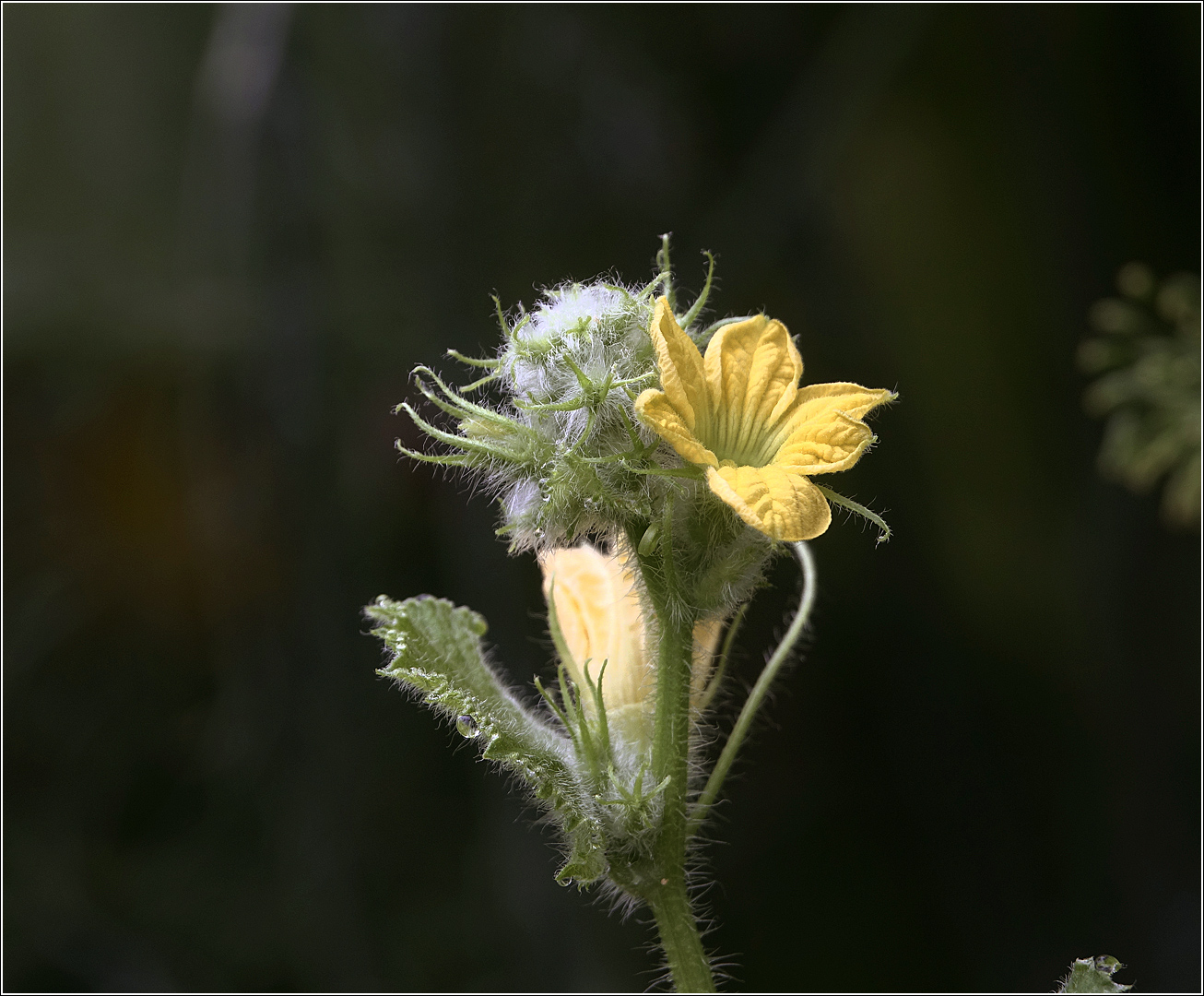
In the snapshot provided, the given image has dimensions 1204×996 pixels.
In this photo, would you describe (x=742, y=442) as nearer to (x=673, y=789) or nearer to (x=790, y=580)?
(x=673, y=789)

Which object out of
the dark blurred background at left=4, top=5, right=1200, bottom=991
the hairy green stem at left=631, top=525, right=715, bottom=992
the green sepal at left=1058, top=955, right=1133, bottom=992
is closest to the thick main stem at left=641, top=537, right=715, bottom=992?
the hairy green stem at left=631, top=525, right=715, bottom=992

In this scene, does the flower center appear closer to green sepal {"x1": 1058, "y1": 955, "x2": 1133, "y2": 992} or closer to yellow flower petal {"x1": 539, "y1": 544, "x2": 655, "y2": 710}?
yellow flower petal {"x1": 539, "y1": 544, "x2": 655, "y2": 710}

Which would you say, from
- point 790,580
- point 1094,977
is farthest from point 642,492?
point 790,580

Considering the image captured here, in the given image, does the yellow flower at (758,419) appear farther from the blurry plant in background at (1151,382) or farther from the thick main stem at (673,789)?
the blurry plant in background at (1151,382)

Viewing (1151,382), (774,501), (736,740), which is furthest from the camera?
(1151,382)

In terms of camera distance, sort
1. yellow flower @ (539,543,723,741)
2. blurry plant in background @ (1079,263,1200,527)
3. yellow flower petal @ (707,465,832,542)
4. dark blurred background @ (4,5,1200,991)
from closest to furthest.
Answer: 1. yellow flower petal @ (707,465,832,542)
2. yellow flower @ (539,543,723,741)
3. blurry plant in background @ (1079,263,1200,527)
4. dark blurred background @ (4,5,1200,991)

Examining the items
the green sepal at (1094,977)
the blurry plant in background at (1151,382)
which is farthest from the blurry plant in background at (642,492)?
the blurry plant in background at (1151,382)

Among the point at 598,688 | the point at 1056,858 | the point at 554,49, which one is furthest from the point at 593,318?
the point at 1056,858
